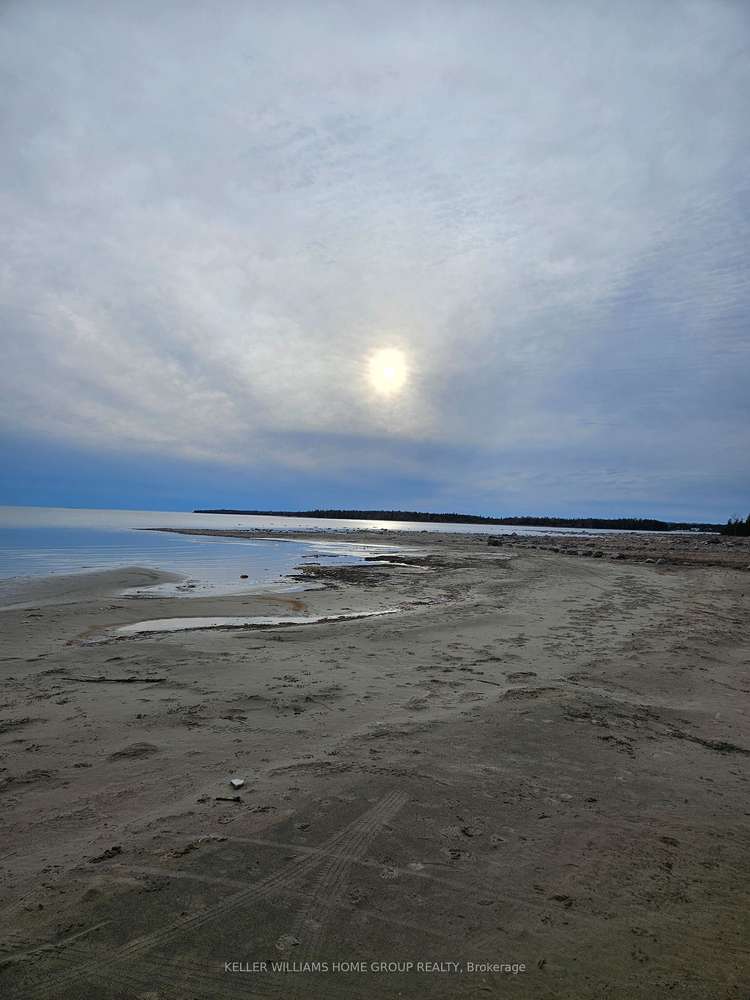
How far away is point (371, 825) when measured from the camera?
12.9 feet

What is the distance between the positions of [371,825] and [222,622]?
930 centimetres

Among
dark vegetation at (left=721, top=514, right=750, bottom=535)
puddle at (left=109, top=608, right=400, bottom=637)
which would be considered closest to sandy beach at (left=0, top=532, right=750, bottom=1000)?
puddle at (left=109, top=608, right=400, bottom=637)

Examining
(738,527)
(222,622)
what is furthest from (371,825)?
(738,527)

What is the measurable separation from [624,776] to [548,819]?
125cm

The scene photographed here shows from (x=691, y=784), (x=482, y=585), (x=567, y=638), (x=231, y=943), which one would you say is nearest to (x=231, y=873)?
(x=231, y=943)

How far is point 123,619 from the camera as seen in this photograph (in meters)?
12.6

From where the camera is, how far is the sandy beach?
2754mm

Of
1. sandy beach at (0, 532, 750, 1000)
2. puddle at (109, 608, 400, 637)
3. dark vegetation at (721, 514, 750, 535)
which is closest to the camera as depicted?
sandy beach at (0, 532, 750, 1000)

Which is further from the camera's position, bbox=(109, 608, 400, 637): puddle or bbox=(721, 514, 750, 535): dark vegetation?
bbox=(721, 514, 750, 535): dark vegetation

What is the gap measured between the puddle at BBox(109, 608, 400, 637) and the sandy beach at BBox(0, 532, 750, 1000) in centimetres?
223

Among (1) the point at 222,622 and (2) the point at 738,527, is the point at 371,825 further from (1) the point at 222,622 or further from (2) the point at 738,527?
(2) the point at 738,527

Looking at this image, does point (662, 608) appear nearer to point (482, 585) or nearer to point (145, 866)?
point (482, 585)

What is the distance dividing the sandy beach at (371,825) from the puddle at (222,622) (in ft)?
7.33

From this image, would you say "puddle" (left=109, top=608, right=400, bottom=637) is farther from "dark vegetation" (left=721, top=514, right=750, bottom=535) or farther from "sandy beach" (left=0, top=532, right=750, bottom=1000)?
"dark vegetation" (left=721, top=514, right=750, bottom=535)
